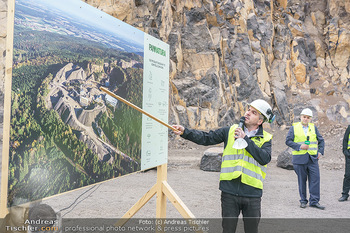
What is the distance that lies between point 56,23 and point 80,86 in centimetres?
61

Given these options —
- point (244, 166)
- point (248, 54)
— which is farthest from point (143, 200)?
point (248, 54)

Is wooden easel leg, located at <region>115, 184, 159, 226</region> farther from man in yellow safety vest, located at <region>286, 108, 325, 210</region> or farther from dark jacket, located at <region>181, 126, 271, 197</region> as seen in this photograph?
man in yellow safety vest, located at <region>286, 108, 325, 210</region>

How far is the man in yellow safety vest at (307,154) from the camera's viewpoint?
595 cm

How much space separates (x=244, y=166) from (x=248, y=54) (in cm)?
2103

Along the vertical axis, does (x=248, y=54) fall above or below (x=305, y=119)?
above

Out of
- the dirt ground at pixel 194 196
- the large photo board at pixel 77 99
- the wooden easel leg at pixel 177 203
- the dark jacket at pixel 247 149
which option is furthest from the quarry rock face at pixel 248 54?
the dark jacket at pixel 247 149

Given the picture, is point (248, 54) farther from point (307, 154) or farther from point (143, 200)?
point (143, 200)

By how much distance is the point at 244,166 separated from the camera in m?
3.07

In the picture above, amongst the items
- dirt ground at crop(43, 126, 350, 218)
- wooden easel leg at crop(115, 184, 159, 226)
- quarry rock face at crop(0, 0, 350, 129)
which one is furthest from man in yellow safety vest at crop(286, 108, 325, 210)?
quarry rock face at crop(0, 0, 350, 129)

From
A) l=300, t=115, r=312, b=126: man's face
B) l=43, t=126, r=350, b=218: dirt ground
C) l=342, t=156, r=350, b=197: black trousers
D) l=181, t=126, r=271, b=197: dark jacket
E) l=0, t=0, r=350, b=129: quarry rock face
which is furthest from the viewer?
l=0, t=0, r=350, b=129: quarry rock face

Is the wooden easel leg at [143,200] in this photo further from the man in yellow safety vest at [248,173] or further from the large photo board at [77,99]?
the man in yellow safety vest at [248,173]

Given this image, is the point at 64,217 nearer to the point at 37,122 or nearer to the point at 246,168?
the point at 37,122

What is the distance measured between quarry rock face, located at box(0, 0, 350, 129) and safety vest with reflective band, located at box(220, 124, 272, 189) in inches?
654

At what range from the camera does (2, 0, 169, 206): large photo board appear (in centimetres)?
235
